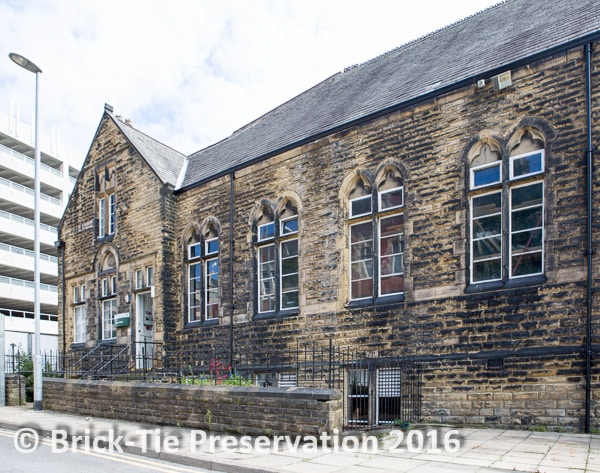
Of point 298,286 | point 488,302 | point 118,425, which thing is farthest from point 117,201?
point 488,302

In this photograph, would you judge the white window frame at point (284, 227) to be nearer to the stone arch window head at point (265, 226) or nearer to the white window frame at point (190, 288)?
the stone arch window head at point (265, 226)

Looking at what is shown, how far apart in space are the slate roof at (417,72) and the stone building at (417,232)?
2.9 inches

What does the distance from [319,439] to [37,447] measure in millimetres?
4779

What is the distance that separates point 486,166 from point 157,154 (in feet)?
41.6

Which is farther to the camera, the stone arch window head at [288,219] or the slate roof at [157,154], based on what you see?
the slate roof at [157,154]

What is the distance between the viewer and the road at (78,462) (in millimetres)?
7680

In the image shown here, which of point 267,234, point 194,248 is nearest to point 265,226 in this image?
point 267,234

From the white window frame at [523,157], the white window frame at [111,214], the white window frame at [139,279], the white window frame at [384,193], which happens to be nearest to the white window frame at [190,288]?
the white window frame at [139,279]

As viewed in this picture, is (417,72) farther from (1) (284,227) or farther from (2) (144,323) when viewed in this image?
(2) (144,323)

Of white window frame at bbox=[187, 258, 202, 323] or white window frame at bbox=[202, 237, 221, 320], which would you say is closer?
white window frame at bbox=[202, 237, 221, 320]

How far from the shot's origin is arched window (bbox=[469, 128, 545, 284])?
1081cm

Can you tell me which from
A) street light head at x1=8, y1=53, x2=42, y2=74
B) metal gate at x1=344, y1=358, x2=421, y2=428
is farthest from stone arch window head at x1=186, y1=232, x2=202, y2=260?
metal gate at x1=344, y1=358, x2=421, y2=428

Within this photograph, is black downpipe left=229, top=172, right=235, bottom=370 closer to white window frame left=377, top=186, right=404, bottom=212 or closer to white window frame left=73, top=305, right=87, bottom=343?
white window frame left=377, top=186, right=404, bottom=212

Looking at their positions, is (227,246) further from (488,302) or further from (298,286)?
(488,302)
